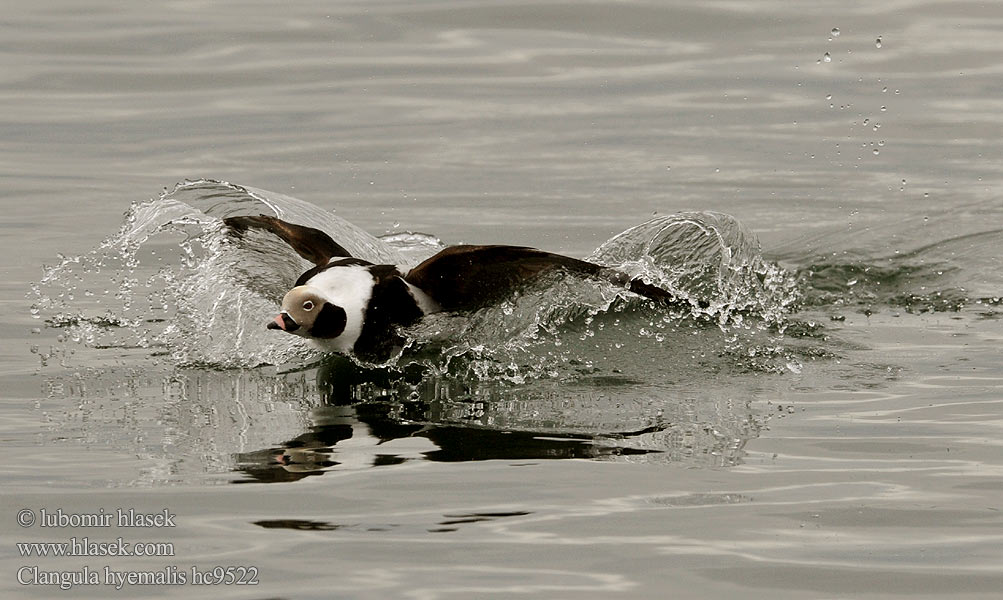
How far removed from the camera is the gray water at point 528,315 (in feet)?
17.3

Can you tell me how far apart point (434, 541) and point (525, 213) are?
6366 millimetres

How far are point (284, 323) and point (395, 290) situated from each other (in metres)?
0.63

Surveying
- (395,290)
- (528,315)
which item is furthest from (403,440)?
(528,315)

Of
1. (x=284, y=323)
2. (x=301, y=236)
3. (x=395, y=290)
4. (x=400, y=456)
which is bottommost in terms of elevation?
(x=400, y=456)

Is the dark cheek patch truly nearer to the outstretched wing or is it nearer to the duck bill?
the duck bill

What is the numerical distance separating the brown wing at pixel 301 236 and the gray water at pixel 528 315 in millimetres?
184

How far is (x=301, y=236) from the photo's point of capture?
326 inches

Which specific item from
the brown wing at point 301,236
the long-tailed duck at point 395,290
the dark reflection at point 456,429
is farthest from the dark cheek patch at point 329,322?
the brown wing at point 301,236

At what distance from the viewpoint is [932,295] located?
29.8ft

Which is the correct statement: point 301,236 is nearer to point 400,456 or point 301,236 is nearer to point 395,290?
point 395,290

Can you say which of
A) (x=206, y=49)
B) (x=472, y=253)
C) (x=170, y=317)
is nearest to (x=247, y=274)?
(x=170, y=317)

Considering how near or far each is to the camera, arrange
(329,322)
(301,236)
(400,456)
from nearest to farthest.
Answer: (400,456) → (329,322) → (301,236)

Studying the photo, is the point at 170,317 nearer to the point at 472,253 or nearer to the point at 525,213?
the point at 472,253

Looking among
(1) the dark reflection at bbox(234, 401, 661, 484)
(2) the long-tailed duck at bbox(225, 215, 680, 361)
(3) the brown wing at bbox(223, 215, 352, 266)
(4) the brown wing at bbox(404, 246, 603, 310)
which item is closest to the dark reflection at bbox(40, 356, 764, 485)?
(1) the dark reflection at bbox(234, 401, 661, 484)
